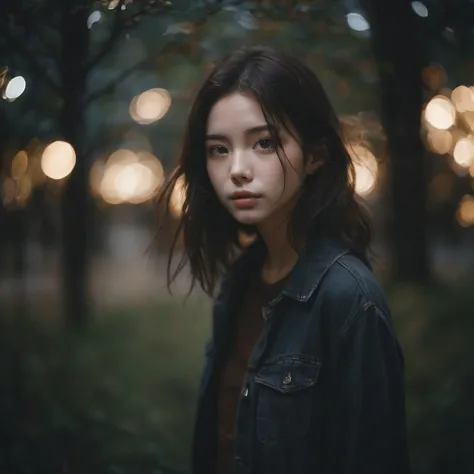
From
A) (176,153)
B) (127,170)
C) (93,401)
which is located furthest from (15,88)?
(127,170)

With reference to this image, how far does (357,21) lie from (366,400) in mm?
1518

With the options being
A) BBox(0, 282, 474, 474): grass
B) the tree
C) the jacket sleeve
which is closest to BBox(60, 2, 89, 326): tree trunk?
the tree

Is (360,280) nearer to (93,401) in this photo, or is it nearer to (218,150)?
(218,150)

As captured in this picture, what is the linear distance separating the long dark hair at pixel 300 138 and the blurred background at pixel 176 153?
0.18 metres

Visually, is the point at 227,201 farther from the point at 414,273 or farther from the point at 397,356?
the point at 414,273

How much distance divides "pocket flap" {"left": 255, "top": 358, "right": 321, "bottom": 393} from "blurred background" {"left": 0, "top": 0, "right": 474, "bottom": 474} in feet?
2.04

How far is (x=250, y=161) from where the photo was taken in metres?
1.70

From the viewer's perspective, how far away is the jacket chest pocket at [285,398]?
1.61m

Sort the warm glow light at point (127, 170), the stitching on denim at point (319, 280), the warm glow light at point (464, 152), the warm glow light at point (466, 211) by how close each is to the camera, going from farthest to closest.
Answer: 1. the warm glow light at point (127, 170)
2. the warm glow light at point (466, 211)
3. the warm glow light at point (464, 152)
4. the stitching on denim at point (319, 280)

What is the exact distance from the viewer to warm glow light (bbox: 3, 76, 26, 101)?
7.02 ft

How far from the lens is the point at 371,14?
92.7 inches

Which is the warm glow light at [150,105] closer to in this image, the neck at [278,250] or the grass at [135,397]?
the grass at [135,397]

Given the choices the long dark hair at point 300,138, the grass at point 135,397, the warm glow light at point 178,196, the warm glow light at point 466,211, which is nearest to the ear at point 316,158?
the long dark hair at point 300,138

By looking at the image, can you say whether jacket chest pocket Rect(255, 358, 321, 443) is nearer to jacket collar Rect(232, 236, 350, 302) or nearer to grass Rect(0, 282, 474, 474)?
jacket collar Rect(232, 236, 350, 302)
